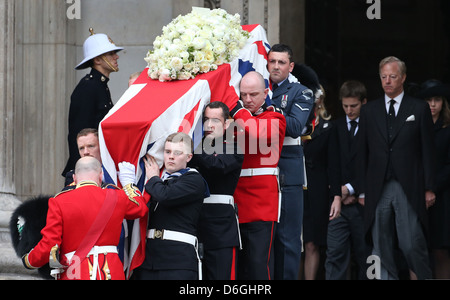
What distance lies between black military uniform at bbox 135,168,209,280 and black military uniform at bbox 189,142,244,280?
11.0 inches

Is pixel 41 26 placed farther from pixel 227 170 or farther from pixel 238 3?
pixel 227 170

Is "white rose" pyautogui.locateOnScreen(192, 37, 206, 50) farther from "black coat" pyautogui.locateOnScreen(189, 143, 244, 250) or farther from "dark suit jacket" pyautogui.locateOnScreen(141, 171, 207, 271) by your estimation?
"dark suit jacket" pyautogui.locateOnScreen(141, 171, 207, 271)

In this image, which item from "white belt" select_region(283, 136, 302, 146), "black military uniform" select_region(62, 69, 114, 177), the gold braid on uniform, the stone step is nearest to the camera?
the gold braid on uniform

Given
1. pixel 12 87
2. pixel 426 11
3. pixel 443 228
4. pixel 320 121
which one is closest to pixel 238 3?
pixel 320 121

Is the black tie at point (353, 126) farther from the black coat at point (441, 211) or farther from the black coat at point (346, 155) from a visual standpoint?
the black coat at point (441, 211)

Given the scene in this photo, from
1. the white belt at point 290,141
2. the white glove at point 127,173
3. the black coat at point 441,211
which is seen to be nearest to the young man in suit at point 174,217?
the white glove at point 127,173

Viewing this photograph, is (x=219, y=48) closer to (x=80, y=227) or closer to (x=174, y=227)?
(x=174, y=227)

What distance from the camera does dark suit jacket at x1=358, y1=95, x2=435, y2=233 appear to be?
8250mm

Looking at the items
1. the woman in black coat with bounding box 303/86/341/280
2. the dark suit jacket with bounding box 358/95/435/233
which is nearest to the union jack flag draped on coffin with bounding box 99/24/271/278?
the dark suit jacket with bounding box 358/95/435/233

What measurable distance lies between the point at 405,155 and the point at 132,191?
2558 mm

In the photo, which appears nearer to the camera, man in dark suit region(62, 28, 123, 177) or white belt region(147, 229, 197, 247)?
white belt region(147, 229, 197, 247)

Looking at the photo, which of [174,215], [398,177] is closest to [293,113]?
[398,177]

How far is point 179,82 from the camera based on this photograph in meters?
7.26

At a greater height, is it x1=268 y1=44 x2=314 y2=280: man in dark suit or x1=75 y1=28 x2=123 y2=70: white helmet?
x1=75 y1=28 x2=123 y2=70: white helmet
